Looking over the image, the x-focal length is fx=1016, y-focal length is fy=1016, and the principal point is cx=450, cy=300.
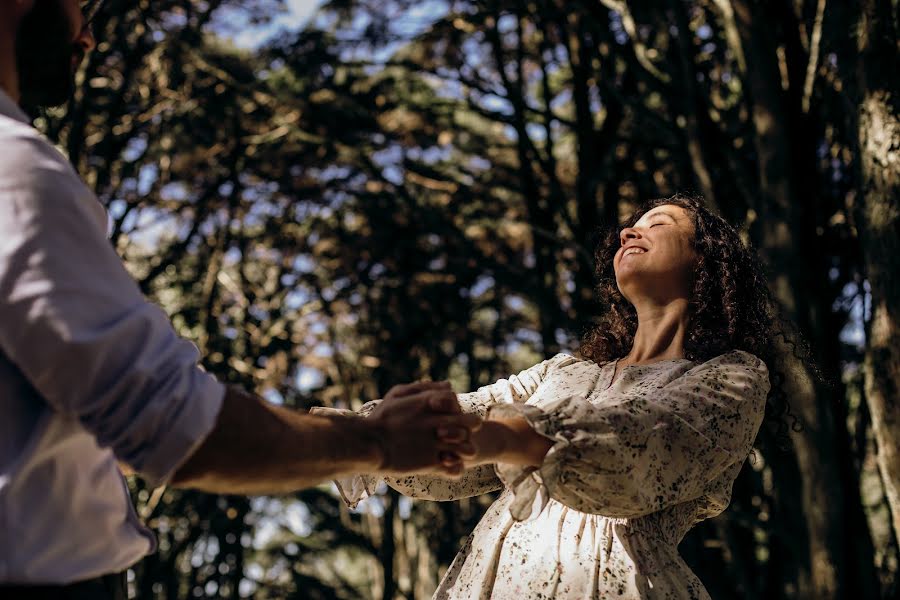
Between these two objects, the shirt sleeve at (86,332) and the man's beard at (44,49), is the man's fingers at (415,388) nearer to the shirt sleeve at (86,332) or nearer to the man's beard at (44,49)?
the shirt sleeve at (86,332)

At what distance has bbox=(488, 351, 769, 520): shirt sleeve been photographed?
2094 mm

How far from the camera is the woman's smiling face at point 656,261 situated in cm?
277

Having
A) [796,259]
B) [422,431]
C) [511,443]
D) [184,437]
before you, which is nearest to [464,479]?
[511,443]

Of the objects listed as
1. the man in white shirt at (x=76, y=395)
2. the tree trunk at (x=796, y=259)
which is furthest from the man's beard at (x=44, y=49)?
the tree trunk at (x=796, y=259)

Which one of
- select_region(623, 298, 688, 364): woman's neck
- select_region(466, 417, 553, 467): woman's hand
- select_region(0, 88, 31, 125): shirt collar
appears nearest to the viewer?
select_region(0, 88, 31, 125): shirt collar

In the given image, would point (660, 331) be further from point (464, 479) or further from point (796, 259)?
point (796, 259)

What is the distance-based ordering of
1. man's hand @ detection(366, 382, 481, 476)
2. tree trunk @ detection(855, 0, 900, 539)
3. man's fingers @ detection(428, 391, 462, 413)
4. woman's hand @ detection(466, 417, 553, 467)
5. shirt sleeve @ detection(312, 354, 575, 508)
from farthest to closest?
tree trunk @ detection(855, 0, 900, 539) → shirt sleeve @ detection(312, 354, 575, 508) → woman's hand @ detection(466, 417, 553, 467) → man's fingers @ detection(428, 391, 462, 413) → man's hand @ detection(366, 382, 481, 476)

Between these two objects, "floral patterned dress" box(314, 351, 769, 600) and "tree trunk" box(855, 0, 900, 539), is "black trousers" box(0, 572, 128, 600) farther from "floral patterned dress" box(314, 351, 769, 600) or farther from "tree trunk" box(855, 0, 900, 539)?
"tree trunk" box(855, 0, 900, 539)

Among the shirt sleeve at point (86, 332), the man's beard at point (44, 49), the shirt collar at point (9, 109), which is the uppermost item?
the man's beard at point (44, 49)

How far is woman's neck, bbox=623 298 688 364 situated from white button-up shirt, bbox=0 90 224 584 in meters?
1.60

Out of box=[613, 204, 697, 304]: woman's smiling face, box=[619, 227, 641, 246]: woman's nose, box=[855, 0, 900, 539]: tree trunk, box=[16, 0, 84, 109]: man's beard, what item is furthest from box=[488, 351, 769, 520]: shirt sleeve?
box=[855, 0, 900, 539]: tree trunk

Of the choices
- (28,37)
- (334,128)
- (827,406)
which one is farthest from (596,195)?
(28,37)

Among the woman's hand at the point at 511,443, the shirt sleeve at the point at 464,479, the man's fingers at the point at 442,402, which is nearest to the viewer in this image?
the man's fingers at the point at 442,402

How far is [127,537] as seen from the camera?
1.46m
